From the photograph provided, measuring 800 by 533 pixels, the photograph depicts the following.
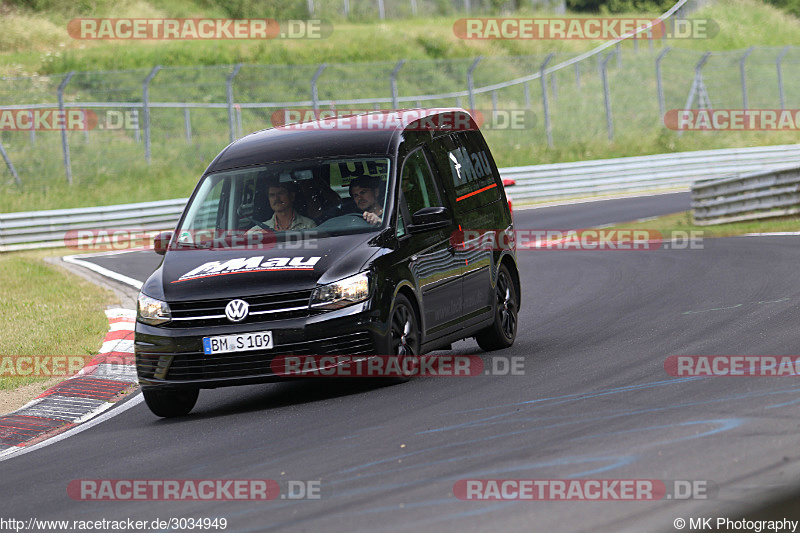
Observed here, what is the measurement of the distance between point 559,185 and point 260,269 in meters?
26.2

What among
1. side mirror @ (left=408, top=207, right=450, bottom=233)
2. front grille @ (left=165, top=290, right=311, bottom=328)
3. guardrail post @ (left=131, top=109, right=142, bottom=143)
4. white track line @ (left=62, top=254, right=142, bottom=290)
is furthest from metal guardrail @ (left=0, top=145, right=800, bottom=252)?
front grille @ (left=165, top=290, right=311, bottom=328)

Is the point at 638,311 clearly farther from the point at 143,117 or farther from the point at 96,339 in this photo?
the point at 143,117

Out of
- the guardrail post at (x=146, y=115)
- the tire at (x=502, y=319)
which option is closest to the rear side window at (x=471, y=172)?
the tire at (x=502, y=319)

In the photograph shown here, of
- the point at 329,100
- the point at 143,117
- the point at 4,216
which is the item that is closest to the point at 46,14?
the point at 329,100

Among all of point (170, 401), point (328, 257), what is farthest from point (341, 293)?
point (170, 401)

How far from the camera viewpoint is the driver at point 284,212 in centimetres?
946

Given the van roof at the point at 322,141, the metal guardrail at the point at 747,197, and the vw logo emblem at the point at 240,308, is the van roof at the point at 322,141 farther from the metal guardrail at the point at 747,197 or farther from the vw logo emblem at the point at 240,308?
the metal guardrail at the point at 747,197

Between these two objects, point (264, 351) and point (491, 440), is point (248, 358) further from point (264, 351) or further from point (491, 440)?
point (491, 440)

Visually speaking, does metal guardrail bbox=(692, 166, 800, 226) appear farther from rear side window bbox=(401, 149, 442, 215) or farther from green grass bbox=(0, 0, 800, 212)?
rear side window bbox=(401, 149, 442, 215)

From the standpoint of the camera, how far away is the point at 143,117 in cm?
3228

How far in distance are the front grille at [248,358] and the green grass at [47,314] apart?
3.05m

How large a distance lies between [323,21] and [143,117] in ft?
84.8

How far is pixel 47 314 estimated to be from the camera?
1545cm

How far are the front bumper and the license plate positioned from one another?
3cm
